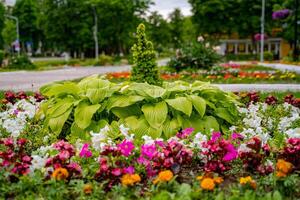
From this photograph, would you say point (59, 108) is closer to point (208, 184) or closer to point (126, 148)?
point (126, 148)

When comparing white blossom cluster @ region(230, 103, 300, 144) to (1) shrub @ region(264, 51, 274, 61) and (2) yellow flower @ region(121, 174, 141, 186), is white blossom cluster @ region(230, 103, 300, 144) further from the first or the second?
(1) shrub @ region(264, 51, 274, 61)

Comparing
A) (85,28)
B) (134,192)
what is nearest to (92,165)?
(134,192)

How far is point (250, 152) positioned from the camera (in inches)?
152

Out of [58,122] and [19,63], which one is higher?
[58,122]

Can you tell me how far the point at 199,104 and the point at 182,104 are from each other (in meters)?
0.26

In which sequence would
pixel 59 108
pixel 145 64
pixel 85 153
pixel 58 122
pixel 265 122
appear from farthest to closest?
pixel 145 64 < pixel 265 122 < pixel 59 108 < pixel 58 122 < pixel 85 153

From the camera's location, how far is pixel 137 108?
5488mm

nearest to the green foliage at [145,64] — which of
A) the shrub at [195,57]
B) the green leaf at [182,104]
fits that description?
the green leaf at [182,104]

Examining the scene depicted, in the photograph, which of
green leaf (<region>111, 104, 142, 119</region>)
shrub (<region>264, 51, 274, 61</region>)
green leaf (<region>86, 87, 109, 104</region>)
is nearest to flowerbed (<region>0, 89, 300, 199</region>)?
green leaf (<region>111, 104, 142, 119</region>)

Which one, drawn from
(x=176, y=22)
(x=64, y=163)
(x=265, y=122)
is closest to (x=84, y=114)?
(x=64, y=163)

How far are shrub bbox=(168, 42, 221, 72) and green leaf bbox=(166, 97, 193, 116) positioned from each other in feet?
52.1

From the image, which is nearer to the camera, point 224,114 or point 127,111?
point 127,111

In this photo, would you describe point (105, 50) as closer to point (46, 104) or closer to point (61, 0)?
point (61, 0)

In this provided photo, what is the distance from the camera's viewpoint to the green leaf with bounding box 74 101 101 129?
5152mm
